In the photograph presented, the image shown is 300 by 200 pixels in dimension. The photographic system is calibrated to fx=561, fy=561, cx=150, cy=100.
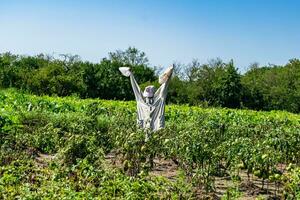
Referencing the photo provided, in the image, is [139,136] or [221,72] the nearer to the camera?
[139,136]

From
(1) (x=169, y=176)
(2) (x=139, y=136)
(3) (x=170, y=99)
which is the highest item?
(3) (x=170, y=99)

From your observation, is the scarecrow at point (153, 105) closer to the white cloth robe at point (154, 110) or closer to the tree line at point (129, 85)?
the white cloth robe at point (154, 110)

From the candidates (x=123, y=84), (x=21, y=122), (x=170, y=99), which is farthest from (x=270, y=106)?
(x=21, y=122)

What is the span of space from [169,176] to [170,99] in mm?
37135

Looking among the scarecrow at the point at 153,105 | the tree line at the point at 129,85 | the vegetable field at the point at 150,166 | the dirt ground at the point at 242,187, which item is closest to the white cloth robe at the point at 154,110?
the scarecrow at the point at 153,105

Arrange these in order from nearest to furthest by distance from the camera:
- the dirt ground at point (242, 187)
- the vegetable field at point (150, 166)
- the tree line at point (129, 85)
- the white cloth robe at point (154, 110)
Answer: the vegetable field at point (150, 166), the dirt ground at point (242, 187), the white cloth robe at point (154, 110), the tree line at point (129, 85)

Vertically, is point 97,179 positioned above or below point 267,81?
below

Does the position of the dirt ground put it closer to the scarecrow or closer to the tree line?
the scarecrow

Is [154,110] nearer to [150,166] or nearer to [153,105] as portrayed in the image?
[153,105]

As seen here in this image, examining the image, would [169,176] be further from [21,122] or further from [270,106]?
[270,106]

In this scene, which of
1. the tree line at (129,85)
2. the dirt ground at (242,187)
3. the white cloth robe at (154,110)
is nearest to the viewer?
the dirt ground at (242,187)

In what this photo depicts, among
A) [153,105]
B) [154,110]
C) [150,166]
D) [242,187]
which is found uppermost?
[153,105]

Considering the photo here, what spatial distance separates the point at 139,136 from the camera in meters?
9.60

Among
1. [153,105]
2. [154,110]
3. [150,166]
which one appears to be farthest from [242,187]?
[153,105]
